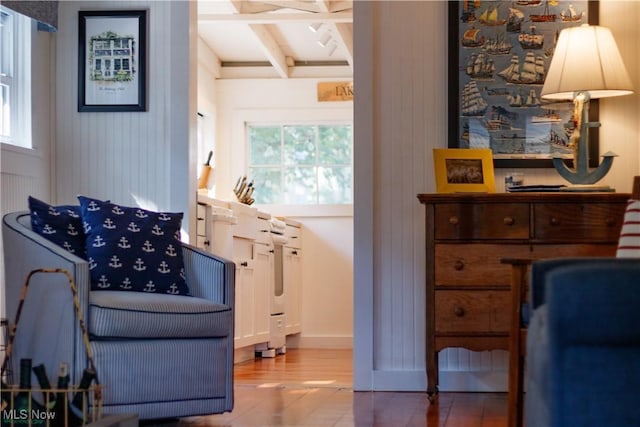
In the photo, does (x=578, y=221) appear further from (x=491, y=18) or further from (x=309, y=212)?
(x=309, y=212)

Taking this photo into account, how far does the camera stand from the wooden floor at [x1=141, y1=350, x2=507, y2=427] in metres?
3.44

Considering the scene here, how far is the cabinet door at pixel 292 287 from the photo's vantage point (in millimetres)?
7098

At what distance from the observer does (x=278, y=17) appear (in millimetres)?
6598

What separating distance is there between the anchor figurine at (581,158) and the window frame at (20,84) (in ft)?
7.88

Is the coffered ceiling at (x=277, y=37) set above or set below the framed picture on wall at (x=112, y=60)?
above

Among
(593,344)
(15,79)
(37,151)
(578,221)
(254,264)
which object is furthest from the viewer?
(254,264)

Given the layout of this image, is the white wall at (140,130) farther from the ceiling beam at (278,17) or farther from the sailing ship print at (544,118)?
the ceiling beam at (278,17)

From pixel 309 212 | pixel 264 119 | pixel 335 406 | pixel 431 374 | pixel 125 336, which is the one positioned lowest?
pixel 335 406

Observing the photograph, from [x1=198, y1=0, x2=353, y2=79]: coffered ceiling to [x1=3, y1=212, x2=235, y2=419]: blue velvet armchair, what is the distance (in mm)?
3500

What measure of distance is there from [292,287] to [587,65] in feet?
12.3

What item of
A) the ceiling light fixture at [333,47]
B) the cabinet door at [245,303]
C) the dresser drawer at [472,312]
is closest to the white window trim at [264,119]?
the ceiling light fixture at [333,47]

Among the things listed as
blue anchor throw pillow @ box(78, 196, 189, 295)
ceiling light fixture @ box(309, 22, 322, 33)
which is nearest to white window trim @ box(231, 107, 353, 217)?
ceiling light fixture @ box(309, 22, 322, 33)

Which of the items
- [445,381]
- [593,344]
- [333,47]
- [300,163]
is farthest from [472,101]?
[300,163]

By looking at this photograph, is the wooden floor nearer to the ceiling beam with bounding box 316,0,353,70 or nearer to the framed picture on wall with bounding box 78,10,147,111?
the framed picture on wall with bounding box 78,10,147,111
